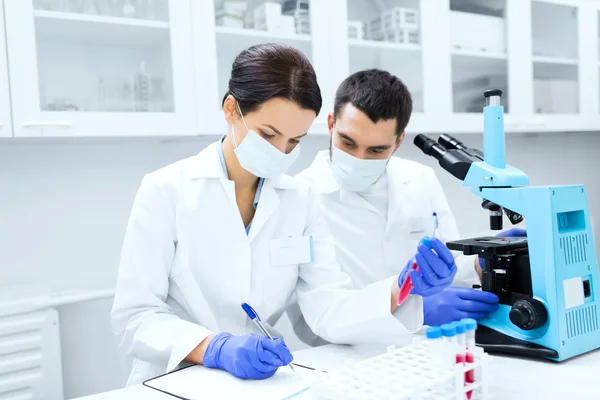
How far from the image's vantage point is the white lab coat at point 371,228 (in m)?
1.82

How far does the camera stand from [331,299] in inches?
55.0

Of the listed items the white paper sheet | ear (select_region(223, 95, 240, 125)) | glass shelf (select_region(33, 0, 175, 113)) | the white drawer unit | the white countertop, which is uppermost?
glass shelf (select_region(33, 0, 175, 113))

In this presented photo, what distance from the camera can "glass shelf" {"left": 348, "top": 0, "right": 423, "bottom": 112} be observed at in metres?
2.28

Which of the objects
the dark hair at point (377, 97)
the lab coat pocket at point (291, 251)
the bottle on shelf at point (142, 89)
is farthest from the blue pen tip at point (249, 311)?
the bottle on shelf at point (142, 89)

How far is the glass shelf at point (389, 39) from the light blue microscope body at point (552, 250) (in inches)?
44.3

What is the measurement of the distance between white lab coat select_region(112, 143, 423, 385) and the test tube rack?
0.32 metres

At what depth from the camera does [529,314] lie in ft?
3.83

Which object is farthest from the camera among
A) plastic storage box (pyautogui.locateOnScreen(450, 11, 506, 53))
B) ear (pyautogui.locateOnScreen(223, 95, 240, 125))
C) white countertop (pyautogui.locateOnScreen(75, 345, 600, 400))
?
plastic storage box (pyautogui.locateOnScreen(450, 11, 506, 53))

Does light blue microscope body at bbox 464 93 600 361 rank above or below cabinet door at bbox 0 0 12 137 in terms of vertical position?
below

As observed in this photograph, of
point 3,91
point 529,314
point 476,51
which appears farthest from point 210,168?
point 476,51

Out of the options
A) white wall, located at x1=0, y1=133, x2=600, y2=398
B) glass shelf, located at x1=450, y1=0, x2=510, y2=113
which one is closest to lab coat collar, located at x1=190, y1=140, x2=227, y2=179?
white wall, located at x1=0, y1=133, x2=600, y2=398

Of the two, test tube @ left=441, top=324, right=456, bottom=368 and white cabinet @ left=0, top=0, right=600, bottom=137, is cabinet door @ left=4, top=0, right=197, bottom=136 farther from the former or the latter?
test tube @ left=441, top=324, right=456, bottom=368

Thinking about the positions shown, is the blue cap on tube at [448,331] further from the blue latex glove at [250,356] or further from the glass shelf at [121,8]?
the glass shelf at [121,8]

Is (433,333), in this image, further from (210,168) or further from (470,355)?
(210,168)
